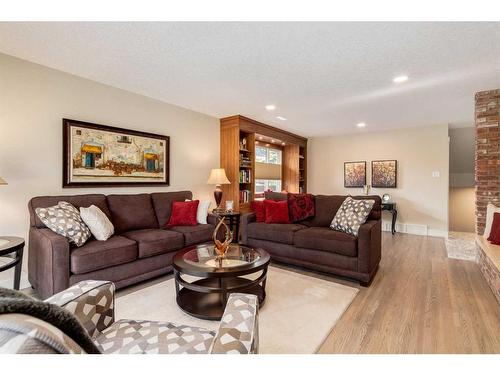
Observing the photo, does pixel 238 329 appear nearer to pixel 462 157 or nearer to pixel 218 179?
pixel 218 179

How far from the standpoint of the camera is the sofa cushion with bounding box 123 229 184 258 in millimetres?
2621

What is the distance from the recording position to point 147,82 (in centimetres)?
308

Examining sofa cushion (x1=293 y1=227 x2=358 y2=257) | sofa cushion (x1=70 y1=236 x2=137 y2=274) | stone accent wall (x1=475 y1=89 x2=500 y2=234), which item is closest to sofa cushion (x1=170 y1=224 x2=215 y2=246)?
sofa cushion (x1=70 y1=236 x2=137 y2=274)

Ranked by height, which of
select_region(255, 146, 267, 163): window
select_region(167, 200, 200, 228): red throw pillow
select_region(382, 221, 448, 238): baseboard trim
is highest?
select_region(255, 146, 267, 163): window

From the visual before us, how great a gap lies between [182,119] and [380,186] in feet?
14.8

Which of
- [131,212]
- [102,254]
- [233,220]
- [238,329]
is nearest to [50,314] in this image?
[238,329]

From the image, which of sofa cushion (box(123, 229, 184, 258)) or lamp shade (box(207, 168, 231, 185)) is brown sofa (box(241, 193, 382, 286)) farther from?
sofa cushion (box(123, 229, 184, 258))

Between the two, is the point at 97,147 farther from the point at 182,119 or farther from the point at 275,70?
the point at 275,70

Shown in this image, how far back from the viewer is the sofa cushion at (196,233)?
10.0ft

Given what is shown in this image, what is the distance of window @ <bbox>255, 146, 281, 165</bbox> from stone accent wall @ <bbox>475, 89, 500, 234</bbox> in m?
3.82

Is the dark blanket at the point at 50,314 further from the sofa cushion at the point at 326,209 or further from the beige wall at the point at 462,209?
the beige wall at the point at 462,209

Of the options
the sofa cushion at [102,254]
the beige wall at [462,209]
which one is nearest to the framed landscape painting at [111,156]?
the sofa cushion at [102,254]
